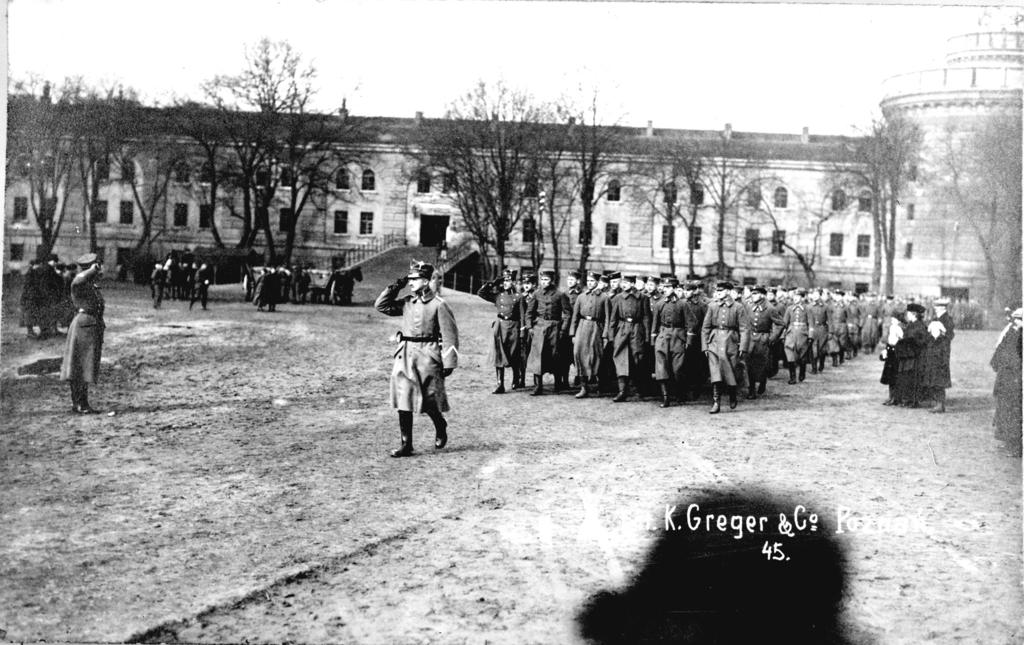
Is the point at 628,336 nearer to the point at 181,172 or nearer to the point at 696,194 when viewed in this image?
the point at 181,172

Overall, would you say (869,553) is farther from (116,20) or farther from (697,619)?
(116,20)

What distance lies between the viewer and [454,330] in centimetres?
659

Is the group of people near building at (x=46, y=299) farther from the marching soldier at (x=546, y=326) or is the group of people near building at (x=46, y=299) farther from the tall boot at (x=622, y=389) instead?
the tall boot at (x=622, y=389)

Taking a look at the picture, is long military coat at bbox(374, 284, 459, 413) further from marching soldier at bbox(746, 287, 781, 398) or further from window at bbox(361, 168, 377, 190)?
marching soldier at bbox(746, 287, 781, 398)

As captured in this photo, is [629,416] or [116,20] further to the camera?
[629,416]

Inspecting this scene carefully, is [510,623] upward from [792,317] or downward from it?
downward

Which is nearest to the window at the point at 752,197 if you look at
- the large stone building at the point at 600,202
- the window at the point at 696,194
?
the large stone building at the point at 600,202

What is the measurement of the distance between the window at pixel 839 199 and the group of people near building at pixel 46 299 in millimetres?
14070

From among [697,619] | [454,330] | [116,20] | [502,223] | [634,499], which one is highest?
[116,20]

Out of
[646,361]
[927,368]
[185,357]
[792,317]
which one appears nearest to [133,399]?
[185,357]

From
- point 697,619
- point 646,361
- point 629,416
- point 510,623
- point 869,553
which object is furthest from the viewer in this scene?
point 646,361

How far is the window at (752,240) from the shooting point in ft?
96.4

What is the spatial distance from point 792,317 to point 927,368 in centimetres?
419

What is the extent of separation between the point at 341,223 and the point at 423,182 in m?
1.34
